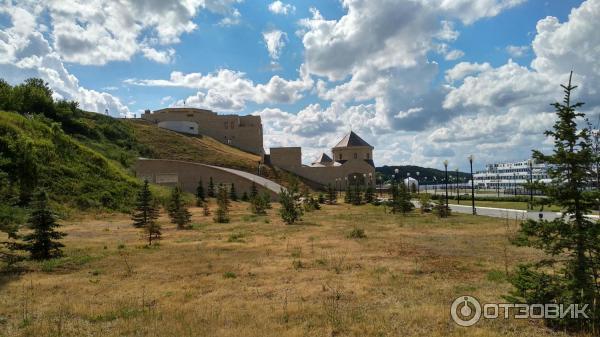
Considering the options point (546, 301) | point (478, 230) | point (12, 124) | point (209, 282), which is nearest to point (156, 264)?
point (209, 282)

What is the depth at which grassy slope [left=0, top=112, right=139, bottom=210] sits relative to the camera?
33.6 metres

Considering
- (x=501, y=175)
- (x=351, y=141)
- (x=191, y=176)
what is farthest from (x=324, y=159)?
(x=501, y=175)

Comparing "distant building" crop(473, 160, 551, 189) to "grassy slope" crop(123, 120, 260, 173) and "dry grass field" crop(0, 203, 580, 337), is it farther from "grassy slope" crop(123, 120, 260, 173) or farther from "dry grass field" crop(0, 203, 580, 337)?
"dry grass field" crop(0, 203, 580, 337)

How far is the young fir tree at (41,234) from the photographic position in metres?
15.1

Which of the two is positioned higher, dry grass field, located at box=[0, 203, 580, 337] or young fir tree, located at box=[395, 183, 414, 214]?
young fir tree, located at box=[395, 183, 414, 214]

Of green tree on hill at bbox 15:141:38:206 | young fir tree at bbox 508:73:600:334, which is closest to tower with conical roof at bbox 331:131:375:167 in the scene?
green tree on hill at bbox 15:141:38:206

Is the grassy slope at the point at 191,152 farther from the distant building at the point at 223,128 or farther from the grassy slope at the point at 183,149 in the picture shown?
the distant building at the point at 223,128

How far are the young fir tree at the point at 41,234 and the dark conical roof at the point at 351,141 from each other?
2913 inches

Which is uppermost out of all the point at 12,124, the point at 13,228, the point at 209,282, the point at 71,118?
the point at 71,118

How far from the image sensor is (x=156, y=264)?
571 inches

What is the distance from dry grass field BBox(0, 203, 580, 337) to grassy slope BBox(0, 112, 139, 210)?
51.4 feet

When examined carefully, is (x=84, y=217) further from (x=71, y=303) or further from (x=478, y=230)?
(x=478, y=230)

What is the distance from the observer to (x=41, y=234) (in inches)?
600

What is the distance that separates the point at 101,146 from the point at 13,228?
5367cm
